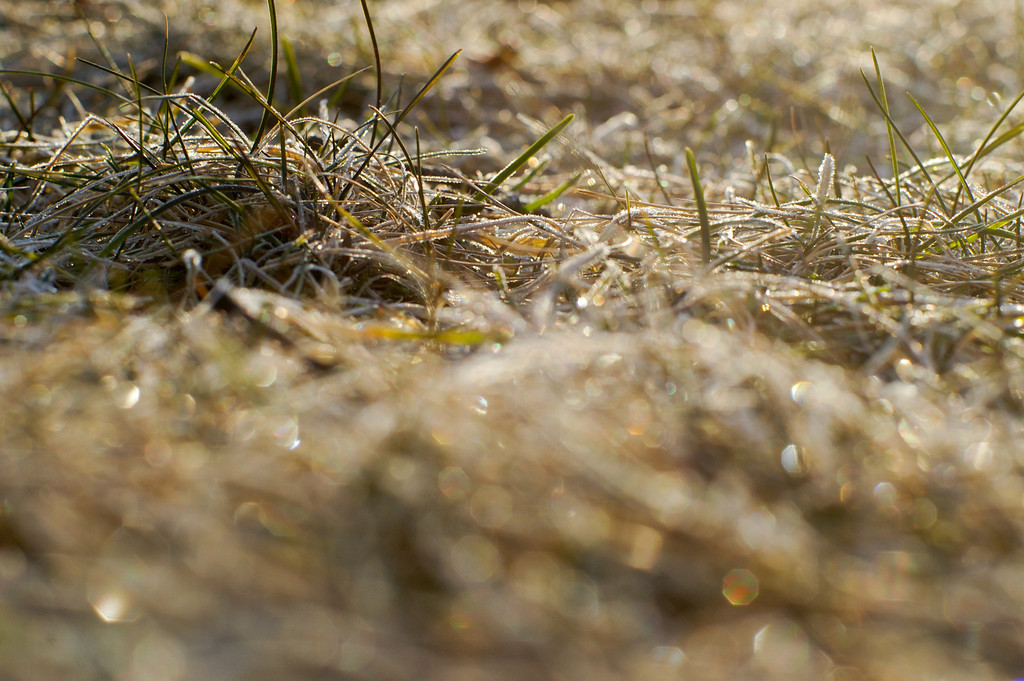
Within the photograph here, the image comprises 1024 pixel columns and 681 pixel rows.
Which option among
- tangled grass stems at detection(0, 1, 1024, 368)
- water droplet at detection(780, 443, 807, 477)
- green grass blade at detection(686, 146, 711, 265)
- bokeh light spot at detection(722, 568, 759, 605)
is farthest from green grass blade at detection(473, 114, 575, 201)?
bokeh light spot at detection(722, 568, 759, 605)

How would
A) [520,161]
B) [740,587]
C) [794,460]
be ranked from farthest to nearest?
[520,161], [794,460], [740,587]

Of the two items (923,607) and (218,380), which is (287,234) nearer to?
(218,380)

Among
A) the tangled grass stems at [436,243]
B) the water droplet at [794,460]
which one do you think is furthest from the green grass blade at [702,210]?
the water droplet at [794,460]

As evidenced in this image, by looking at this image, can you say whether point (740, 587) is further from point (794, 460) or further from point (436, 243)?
point (436, 243)

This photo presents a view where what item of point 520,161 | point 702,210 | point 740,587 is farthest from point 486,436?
point 520,161

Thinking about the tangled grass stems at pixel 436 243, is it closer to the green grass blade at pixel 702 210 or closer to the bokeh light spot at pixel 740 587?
the green grass blade at pixel 702 210

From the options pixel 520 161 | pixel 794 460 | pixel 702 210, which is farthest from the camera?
pixel 520 161

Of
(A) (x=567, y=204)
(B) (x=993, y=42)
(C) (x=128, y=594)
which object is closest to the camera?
(C) (x=128, y=594)

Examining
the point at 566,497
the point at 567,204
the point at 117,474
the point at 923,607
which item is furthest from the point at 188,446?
the point at 567,204
